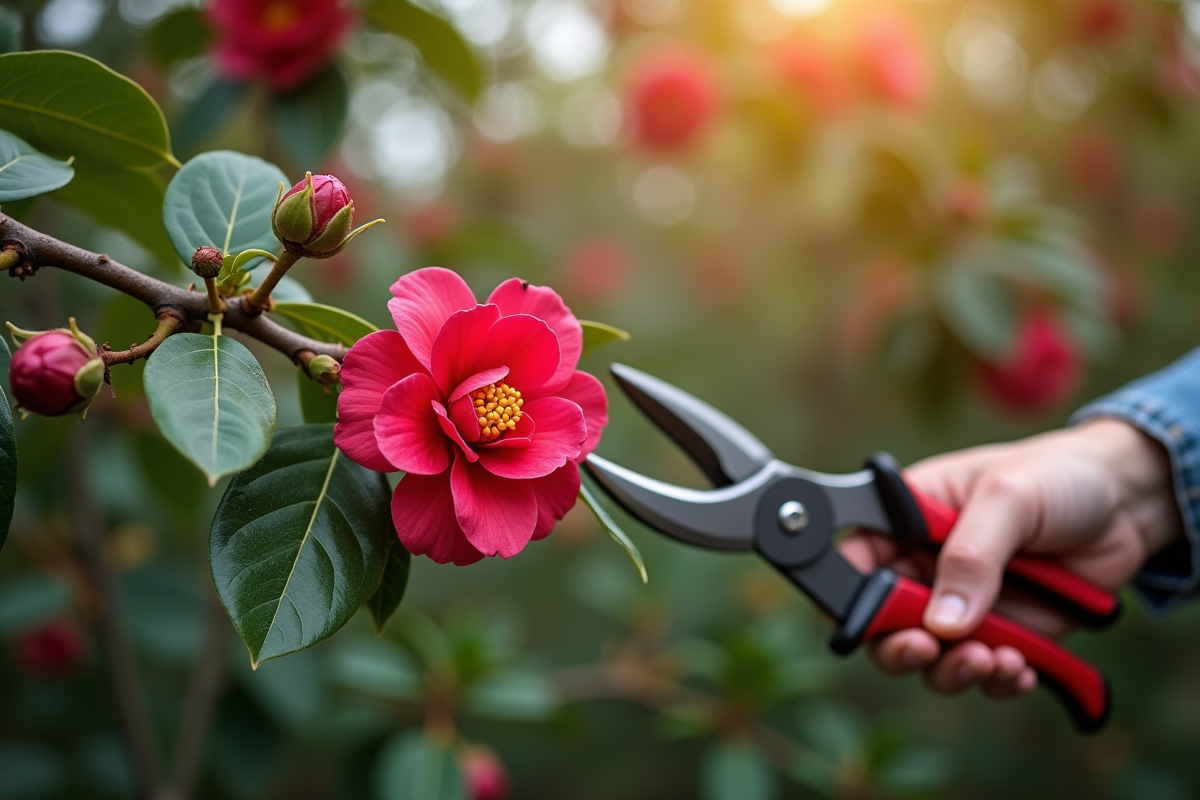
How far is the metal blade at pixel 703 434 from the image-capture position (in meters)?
0.91

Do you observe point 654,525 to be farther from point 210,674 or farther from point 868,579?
point 210,674

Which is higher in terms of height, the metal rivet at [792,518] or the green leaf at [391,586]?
the green leaf at [391,586]

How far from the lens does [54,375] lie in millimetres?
457

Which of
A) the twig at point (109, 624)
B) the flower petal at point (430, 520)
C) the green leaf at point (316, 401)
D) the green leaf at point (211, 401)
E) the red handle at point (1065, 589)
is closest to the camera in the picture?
the green leaf at point (211, 401)

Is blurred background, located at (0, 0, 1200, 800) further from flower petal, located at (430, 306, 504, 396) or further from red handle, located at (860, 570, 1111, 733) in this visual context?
red handle, located at (860, 570, 1111, 733)

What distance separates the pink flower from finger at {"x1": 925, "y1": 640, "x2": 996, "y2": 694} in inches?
22.1

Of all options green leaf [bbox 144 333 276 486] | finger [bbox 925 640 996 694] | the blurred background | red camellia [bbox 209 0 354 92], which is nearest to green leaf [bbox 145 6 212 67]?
the blurred background

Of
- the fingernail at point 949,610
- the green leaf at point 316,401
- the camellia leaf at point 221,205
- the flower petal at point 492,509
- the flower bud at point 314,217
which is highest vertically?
the flower bud at point 314,217

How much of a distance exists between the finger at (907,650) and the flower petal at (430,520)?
56 centimetres

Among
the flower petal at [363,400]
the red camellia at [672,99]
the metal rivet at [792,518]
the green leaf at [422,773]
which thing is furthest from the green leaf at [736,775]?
the red camellia at [672,99]

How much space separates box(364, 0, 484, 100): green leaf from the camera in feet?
3.94

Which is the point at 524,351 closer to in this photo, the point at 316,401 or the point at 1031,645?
the point at 316,401

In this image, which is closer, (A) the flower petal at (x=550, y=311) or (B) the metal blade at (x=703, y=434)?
(A) the flower petal at (x=550, y=311)

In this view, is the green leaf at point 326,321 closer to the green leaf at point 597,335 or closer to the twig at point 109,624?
the green leaf at point 597,335
